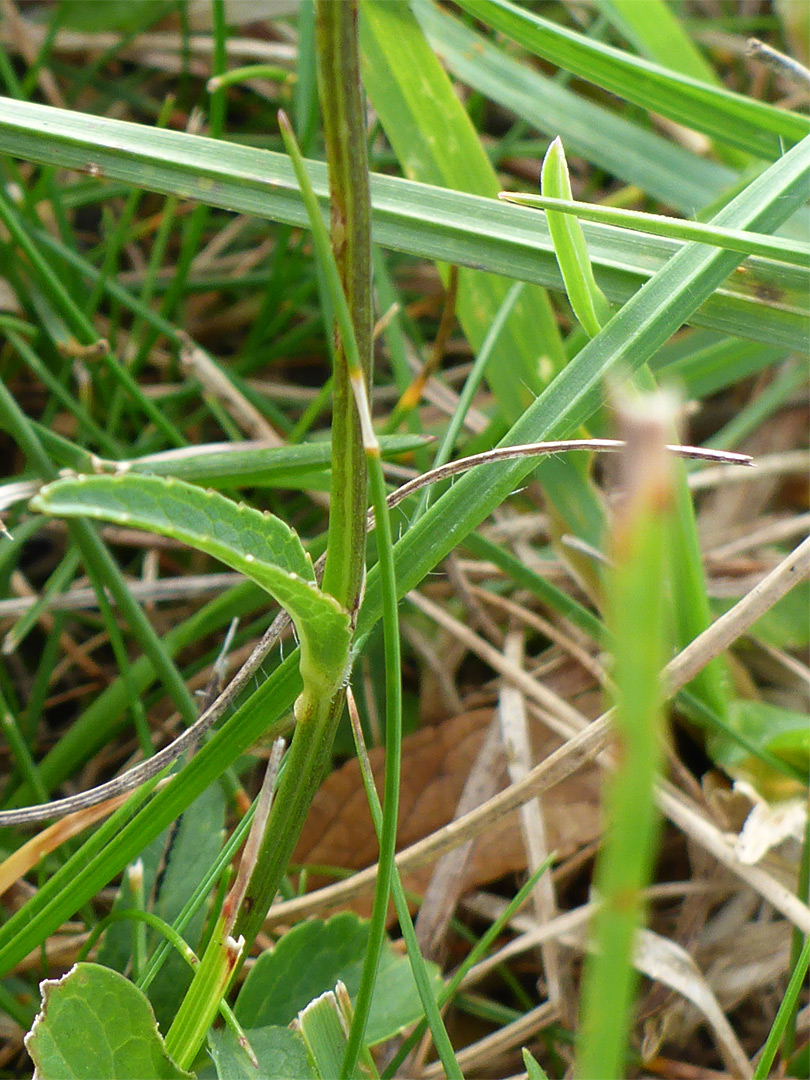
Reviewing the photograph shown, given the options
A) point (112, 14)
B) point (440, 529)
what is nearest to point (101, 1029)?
point (440, 529)

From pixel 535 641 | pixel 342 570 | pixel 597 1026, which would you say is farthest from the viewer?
pixel 535 641

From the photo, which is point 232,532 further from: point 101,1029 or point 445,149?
point 445,149

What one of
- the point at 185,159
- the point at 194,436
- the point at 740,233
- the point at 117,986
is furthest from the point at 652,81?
the point at 117,986

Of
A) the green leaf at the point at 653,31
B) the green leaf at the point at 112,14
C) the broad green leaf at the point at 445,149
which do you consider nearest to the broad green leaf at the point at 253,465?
the broad green leaf at the point at 445,149

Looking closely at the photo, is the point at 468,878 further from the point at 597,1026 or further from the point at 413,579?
the point at 597,1026

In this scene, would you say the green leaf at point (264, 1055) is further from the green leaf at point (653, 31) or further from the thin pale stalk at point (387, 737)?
the green leaf at point (653, 31)

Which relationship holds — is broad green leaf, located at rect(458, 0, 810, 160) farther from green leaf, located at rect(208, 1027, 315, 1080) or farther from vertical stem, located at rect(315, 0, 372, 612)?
green leaf, located at rect(208, 1027, 315, 1080)
